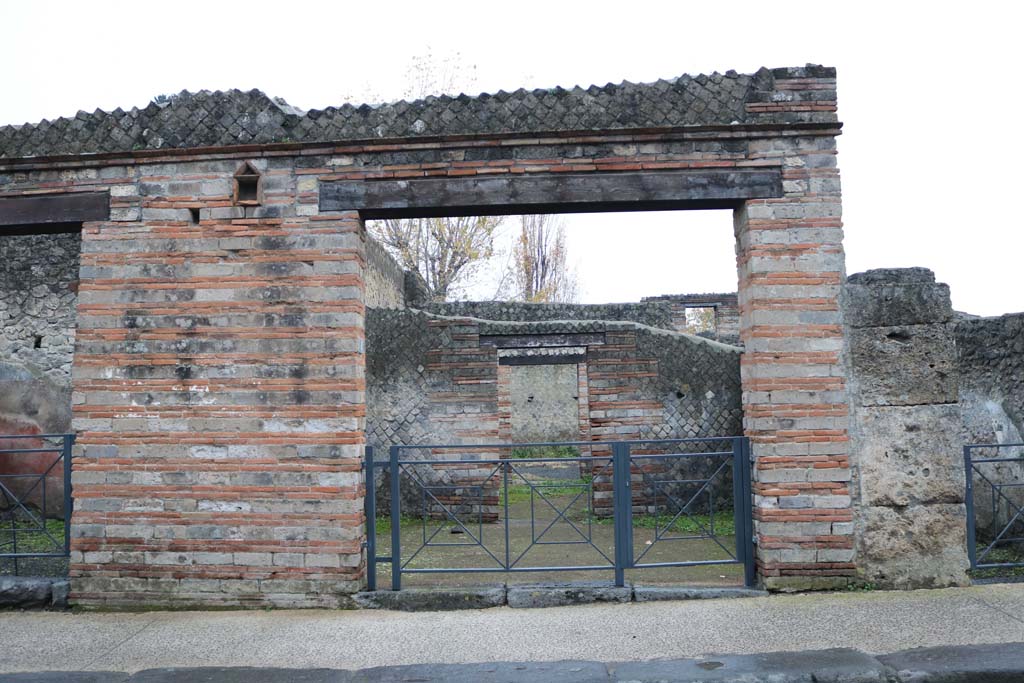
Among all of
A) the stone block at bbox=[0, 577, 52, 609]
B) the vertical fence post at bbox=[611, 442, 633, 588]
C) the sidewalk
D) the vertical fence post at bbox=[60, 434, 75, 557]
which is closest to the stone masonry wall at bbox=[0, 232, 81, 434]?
Answer: the vertical fence post at bbox=[60, 434, 75, 557]

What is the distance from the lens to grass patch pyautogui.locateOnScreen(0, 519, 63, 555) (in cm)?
764

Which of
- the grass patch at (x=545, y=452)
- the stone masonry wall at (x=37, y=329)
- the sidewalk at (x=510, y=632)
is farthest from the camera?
the grass patch at (x=545, y=452)

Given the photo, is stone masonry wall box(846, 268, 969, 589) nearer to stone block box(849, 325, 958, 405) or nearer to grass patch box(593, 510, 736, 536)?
stone block box(849, 325, 958, 405)

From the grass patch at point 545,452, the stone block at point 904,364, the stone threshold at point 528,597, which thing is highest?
the stone block at point 904,364

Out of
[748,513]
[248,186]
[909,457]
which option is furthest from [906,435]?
[248,186]

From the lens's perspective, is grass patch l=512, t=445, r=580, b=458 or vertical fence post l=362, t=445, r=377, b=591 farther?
grass patch l=512, t=445, r=580, b=458

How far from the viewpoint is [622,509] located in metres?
5.43

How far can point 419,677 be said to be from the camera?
13.2 feet

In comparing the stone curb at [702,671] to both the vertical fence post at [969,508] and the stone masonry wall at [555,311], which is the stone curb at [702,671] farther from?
the stone masonry wall at [555,311]

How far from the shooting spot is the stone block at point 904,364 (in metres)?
5.30

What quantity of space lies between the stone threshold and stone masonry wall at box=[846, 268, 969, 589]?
40.0 inches

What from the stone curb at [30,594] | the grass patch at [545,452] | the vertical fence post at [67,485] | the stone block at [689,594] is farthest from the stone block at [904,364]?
the grass patch at [545,452]

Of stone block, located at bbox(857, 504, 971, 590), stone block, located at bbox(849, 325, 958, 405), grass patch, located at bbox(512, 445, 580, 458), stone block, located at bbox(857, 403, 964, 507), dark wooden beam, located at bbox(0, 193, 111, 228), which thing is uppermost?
dark wooden beam, located at bbox(0, 193, 111, 228)

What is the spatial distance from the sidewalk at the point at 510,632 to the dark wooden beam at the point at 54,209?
2846 mm
